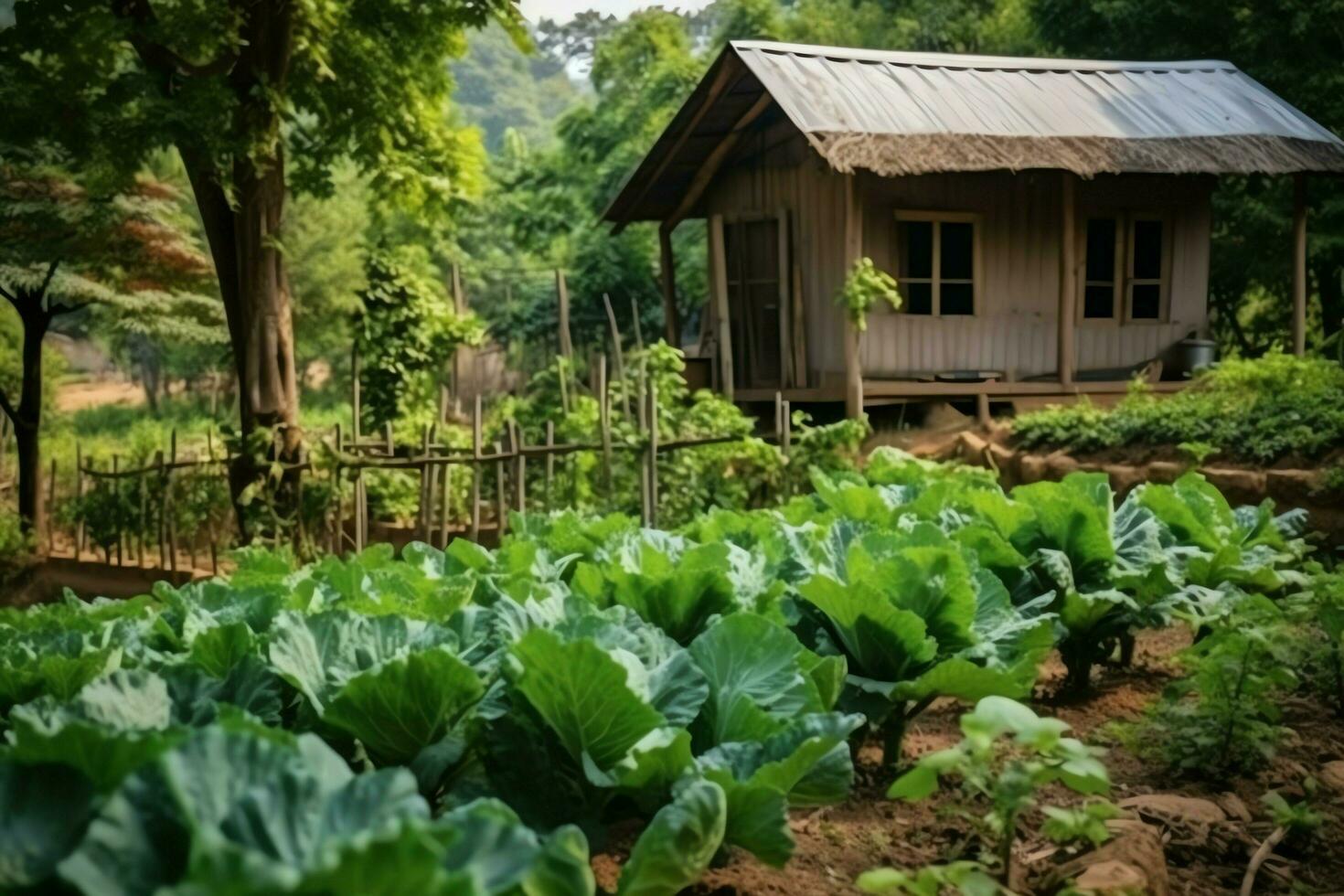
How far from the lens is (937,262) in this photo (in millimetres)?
13695

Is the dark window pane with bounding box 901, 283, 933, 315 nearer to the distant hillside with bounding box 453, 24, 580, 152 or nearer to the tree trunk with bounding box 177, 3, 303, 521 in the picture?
the tree trunk with bounding box 177, 3, 303, 521

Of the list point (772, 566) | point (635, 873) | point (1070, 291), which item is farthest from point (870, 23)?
point (635, 873)

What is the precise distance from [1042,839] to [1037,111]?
11952 mm

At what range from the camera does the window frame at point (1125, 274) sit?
14.1m

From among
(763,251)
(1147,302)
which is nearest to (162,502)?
(763,251)

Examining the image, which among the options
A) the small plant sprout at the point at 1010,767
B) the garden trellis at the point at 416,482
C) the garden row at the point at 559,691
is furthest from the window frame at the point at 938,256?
the small plant sprout at the point at 1010,767

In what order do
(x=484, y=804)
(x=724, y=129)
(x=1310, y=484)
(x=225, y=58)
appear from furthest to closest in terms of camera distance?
1. (x=724, y=129)
2. (x=225, y=58)
3. (x=1310, y=484)
4. (x=484, y=804)

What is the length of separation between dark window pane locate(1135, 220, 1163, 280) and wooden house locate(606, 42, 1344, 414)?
0.08 ft

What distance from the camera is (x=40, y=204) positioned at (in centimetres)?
1284

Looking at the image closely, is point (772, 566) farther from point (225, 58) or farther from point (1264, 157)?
point (1264, 157)

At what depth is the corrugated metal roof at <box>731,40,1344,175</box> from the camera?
1177 cm

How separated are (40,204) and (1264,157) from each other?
12.7 meters

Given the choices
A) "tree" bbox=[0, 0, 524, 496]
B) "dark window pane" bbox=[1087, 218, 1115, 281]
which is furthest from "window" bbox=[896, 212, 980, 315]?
"tree" bbox=[0, 0, 524, 496]

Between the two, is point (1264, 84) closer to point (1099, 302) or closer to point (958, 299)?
point (1099, 302)
